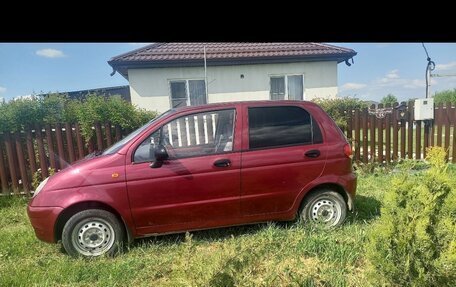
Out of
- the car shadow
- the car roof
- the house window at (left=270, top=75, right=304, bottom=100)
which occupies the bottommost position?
the car shadow

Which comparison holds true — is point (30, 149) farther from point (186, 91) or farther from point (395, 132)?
point (395, 132)

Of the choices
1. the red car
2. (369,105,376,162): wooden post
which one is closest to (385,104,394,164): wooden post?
(369,105,376,162): wooden post

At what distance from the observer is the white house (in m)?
9.66

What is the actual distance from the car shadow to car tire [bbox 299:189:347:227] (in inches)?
11.7

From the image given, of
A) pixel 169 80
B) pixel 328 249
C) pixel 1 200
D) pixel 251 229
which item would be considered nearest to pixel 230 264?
pixel 328 249

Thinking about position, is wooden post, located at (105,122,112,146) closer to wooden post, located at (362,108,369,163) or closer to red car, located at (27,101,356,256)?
red car, located at (27,101,356,256)

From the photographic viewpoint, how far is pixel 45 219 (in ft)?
10.6

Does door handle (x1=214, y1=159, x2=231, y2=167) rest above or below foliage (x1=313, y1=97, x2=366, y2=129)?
below

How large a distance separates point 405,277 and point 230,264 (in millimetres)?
1186

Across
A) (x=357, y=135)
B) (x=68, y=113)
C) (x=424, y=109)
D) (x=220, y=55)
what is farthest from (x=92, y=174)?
(x=220, y=55)

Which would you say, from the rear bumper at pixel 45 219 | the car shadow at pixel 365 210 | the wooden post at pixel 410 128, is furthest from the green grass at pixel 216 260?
the wooden post at pixel 410 128

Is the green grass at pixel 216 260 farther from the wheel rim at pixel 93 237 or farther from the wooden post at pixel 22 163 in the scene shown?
the wooden post at pixel 22 163

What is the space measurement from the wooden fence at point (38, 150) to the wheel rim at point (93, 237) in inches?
114

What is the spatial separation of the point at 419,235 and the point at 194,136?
2.55 m
